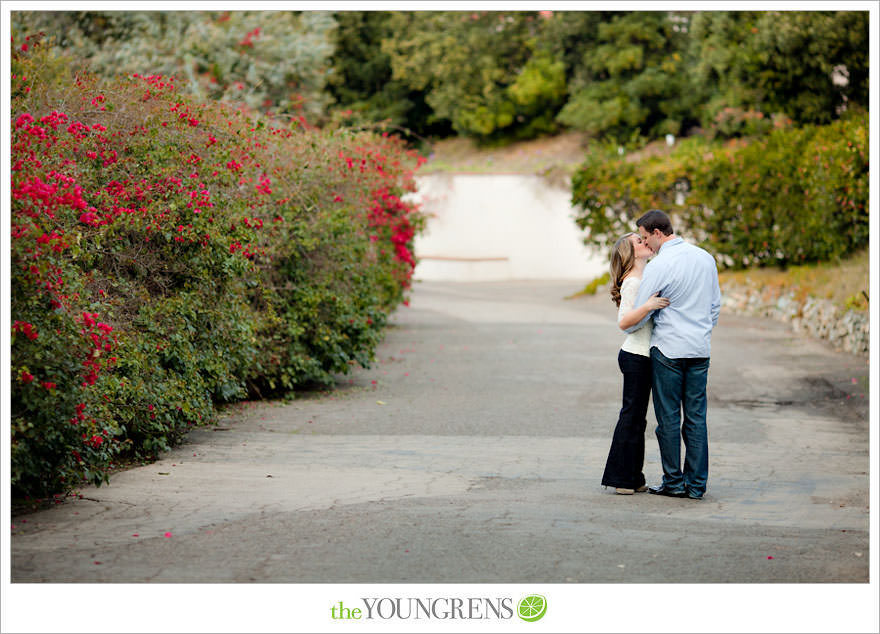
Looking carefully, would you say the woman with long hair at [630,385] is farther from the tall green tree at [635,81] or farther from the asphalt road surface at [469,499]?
→ the tall green tree at [635,81]

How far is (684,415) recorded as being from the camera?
6656 millimetres

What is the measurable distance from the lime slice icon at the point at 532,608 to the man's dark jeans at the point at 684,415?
2460 millimetres

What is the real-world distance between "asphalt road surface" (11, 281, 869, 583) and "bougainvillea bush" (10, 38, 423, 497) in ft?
1.37

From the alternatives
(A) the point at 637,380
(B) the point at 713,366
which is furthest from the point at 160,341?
(B) the point at 713,366

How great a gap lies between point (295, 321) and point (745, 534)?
6.01m

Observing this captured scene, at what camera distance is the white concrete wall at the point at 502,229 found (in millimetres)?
36719

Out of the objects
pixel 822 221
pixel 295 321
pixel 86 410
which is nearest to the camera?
pixel 86 410

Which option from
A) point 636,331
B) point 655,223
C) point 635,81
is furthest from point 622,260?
point 635,81

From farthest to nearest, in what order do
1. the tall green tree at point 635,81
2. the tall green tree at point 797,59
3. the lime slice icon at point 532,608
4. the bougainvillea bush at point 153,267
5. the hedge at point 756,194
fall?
1. the tall green tree at point 635,81
2. the tall green tree at point 797,59
3. the hedge at point 756,194
4. the bougainvillea bush at point 153,267
5. the lime slice icon at point 532,608

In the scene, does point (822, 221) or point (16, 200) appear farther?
point (822, 221)

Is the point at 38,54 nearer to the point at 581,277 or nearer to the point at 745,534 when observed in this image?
→ the point at 745,534

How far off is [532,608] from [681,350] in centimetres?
263

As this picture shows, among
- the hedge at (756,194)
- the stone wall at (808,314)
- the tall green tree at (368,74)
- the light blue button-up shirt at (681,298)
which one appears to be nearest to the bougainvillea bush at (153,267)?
the light blue button-up shirt at (681,298)

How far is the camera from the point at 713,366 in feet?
44.9
